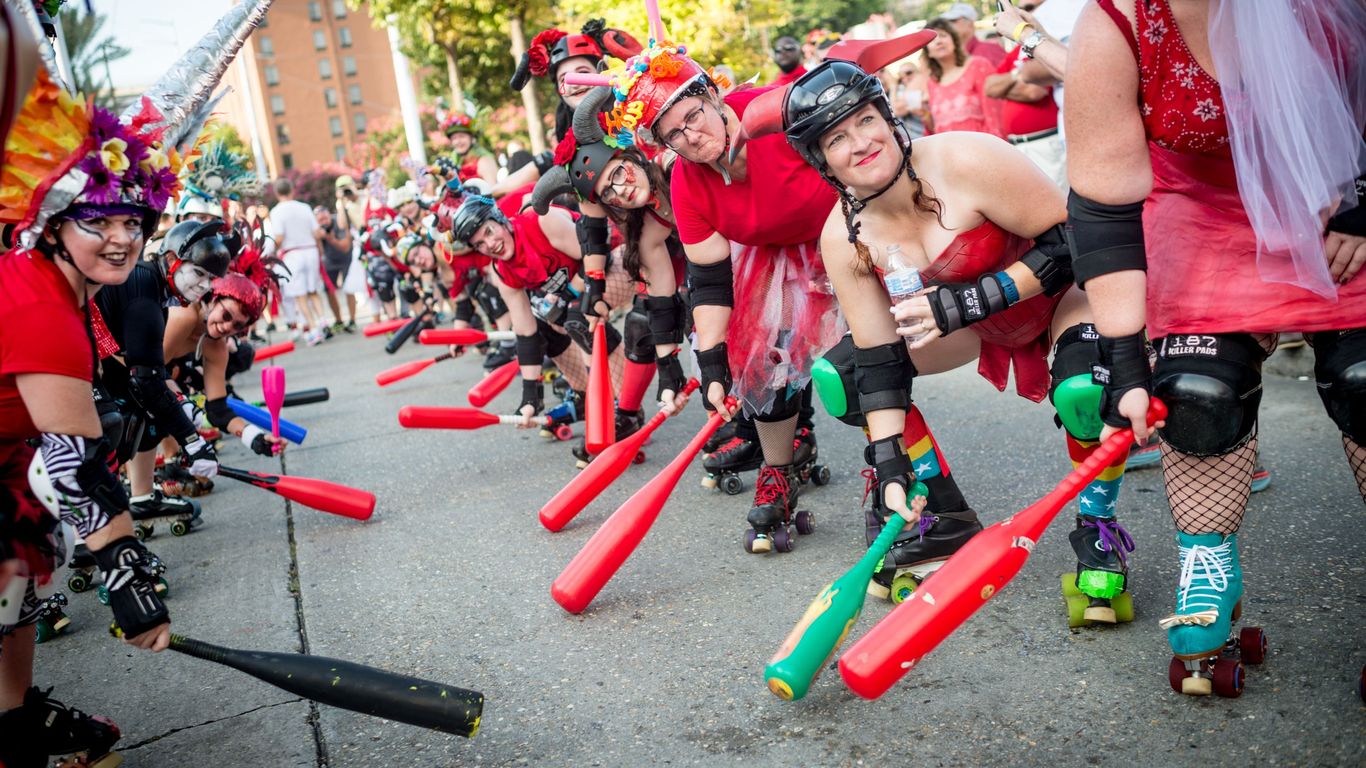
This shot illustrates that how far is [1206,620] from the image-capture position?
2.43 metres

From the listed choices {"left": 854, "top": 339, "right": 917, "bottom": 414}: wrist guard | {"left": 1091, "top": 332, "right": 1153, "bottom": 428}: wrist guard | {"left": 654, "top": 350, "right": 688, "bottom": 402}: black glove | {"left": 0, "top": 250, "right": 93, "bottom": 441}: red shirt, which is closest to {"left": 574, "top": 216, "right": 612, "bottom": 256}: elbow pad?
{"left": 654, "top": 350, "right": 688, "bottom": 402}: black glove

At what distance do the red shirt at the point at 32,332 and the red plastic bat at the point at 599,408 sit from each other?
2.62m

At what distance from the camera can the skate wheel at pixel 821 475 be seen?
15.4 feet

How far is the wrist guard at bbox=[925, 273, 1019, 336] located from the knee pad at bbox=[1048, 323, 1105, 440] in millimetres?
263

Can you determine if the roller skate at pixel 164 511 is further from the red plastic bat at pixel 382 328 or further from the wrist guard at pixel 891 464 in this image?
the red plastic bat at pixel 382 328

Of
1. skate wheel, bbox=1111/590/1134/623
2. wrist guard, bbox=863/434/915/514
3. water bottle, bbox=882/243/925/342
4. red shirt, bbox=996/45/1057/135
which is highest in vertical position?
water bottle, bbox=882/243/925/342

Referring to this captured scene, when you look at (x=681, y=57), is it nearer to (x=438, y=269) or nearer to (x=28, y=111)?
(x=28, y=111)

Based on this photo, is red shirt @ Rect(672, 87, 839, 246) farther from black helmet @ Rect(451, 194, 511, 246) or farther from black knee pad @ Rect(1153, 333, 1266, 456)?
black helmet @ Rect(451, 194, 511, 246)

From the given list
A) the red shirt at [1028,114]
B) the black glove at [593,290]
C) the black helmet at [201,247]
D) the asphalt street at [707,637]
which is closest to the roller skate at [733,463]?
the asphalt street at [707,637]

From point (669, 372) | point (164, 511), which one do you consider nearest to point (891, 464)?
point (669, 372)

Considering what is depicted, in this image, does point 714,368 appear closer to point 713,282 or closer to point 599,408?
point 713,282

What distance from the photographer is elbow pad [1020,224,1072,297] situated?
2.90 meters

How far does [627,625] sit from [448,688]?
3.20ft

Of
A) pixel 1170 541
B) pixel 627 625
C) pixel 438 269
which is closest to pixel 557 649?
pixel 627 625
